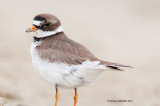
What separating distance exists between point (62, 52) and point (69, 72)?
1.39 ft

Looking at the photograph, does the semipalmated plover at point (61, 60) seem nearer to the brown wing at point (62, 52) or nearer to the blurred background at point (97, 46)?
the brown wing at point (62, 52)

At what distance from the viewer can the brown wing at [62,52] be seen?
20.5ft

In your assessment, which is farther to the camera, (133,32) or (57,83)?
(133,32)

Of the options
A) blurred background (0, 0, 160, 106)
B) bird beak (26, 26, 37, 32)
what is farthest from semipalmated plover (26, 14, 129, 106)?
blurred background (0, 0, 160, 106)

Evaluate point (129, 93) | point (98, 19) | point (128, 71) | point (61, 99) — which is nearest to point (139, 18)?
point (98, 19)

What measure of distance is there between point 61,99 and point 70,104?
1.01 feet

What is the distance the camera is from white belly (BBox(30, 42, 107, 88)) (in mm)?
6051

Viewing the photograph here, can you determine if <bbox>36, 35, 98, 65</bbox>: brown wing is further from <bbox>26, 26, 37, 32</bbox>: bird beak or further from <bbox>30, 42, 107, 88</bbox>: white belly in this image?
<bbox>26, 26, 37, 32</bbox>: bird beak

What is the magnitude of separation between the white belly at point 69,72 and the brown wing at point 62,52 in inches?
3.6

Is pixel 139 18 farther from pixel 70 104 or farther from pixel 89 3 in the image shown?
pixel 70 104

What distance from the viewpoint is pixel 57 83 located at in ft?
20.9

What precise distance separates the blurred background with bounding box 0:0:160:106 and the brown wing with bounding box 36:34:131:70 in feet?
8.59

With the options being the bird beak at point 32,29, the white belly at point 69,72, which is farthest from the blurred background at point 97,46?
the white belly at point 69,72

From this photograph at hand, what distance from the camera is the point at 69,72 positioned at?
6.14m
